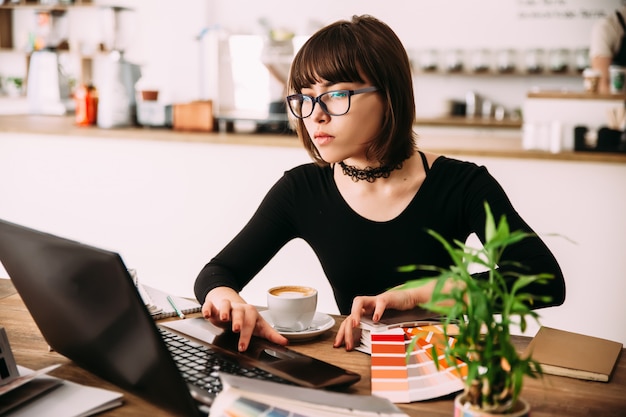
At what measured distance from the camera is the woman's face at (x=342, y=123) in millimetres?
1449

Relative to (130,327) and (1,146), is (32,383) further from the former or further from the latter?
(1,146)

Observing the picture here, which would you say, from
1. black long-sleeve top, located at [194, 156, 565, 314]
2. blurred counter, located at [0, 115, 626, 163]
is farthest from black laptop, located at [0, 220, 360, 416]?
blurred counter, located at [0, 115, 626, 163]

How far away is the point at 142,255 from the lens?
3451mm

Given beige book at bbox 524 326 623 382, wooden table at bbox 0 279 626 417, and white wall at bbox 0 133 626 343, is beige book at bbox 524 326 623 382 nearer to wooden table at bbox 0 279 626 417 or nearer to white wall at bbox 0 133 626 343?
wooden table at bbox 0 279 626 417

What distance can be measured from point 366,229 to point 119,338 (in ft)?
2.67

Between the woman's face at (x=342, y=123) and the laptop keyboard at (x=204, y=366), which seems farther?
the woman's face at (x=342, y=123)

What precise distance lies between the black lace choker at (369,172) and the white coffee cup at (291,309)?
1.42ft

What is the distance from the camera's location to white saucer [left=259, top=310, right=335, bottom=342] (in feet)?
4.06

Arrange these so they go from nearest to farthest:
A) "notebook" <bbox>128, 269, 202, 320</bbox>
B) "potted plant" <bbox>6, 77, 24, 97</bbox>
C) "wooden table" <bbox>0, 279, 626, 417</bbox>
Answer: "wooden table" <bbox>0, 279, 626, 417</bbox>
"notebook" <bbox>128, 269, 202, 320</bbox>
"potted plant" <bbox>6, 77, 24, 97</bbox>

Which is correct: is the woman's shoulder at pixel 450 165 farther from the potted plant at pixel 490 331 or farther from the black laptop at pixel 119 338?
the potted plant at pixel 490 331

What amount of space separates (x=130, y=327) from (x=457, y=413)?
40 centimetres

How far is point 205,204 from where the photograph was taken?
3.27 metres

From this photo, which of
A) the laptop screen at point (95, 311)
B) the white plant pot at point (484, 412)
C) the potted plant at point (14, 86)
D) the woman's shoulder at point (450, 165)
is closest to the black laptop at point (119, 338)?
the laptop screen at point (95, 311)

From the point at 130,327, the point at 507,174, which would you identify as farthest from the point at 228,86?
the point at 130,327
